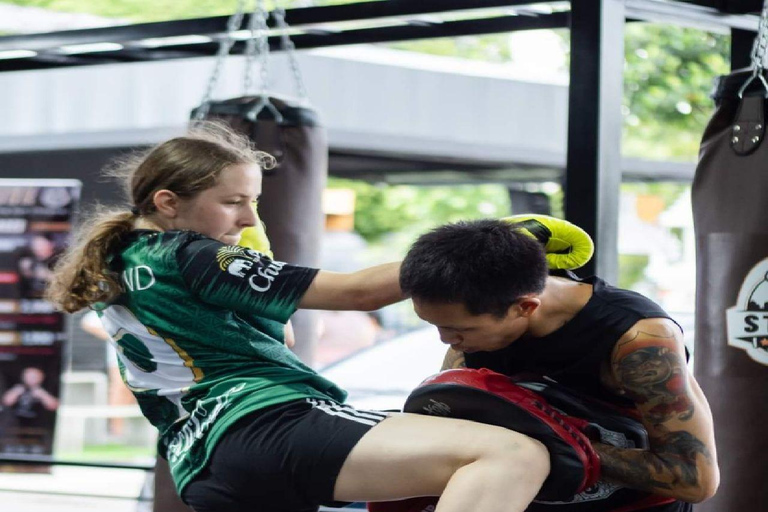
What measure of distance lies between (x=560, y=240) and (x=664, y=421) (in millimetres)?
439

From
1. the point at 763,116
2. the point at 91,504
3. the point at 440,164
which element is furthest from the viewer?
the point at 440,164

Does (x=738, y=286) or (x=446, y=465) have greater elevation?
(x=738, y=286)

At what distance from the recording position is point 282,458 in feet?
→ 7.20

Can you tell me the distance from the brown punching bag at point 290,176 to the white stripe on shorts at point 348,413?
1248 millimetres

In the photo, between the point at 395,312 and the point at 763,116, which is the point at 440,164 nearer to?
the point at 395,312

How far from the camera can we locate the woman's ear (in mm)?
2434

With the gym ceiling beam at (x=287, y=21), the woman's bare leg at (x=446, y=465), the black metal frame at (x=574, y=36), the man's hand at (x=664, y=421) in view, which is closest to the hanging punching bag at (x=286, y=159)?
the gym ceiling beam at (x=287, y=21)

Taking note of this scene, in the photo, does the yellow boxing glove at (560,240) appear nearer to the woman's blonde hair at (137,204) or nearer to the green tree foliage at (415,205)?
the woman's blonde hair at (137,204)

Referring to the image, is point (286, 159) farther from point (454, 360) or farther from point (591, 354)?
point (591, 354)

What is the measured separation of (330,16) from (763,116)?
1.53m

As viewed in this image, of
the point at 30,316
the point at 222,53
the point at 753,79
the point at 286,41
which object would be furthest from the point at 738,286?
the point at 30,316

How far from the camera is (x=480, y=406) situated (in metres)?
2.14

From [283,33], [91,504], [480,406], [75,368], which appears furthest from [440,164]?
[480,406]

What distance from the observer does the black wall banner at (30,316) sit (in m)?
5.56
